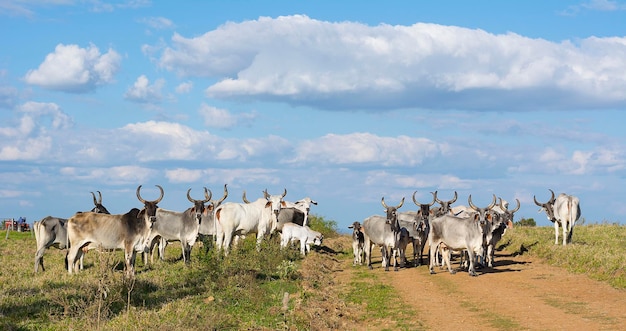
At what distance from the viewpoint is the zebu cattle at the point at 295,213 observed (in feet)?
90.6

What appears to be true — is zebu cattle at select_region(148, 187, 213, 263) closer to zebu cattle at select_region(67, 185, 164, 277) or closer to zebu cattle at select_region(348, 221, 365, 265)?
zebu cattle at select_region(67, 185, 164, 277)

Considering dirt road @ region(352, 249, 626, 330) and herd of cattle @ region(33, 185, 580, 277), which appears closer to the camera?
dirt road @ region(352, 249, 626, 330)

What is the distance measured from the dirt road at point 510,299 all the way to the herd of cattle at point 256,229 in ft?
3.38

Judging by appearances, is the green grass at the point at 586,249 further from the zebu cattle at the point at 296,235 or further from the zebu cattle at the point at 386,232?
the zebu cattle at the point at 296,235

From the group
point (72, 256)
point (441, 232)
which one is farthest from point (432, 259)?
point (72, 256)

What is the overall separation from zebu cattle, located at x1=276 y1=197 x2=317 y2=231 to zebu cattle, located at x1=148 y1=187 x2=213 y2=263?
17.8ft

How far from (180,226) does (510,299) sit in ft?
34.4

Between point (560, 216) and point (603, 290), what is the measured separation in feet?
29.4

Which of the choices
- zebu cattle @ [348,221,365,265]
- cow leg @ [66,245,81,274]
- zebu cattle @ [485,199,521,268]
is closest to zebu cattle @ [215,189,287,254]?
zebu cattle @ [348,221,365,265]

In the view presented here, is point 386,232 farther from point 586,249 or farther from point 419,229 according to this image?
point 586,249

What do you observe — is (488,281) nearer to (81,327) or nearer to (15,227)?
(81,327)

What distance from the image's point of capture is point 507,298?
1633 centimetres

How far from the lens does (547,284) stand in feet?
61.3

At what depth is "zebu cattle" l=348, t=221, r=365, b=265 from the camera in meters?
23.7
